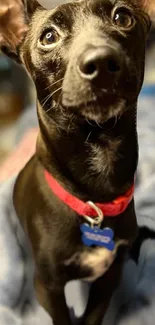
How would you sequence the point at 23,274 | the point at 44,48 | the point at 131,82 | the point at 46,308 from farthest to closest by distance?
the point at 23,274 < the point at 46,308 < the point at 44,48 < the point at 131,82

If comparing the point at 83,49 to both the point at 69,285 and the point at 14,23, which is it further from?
the point at 69,285

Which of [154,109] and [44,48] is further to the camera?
[154,109]

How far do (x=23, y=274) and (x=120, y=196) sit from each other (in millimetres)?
482

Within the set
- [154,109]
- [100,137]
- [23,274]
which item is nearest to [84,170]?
[100,137]

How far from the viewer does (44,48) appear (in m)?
1.08

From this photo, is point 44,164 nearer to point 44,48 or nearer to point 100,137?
point 100,137

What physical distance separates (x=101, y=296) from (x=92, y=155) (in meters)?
0.42

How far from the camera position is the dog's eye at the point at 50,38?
107 cm

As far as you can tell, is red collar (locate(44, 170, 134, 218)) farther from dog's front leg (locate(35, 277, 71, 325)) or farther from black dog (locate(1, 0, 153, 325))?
dog's front leg (locate(35, 277, 71, 325))

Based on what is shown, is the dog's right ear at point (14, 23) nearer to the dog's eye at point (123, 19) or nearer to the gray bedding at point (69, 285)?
the dog's eye at point (123, 19)

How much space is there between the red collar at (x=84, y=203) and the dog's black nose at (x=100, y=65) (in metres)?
0.35

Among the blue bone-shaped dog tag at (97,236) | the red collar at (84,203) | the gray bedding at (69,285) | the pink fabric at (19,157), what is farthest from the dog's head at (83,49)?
the pink fabric at (19,157)

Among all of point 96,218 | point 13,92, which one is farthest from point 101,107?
point 13,92

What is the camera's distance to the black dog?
953mm
